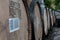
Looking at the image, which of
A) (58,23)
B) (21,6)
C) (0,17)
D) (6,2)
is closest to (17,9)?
(21,6)

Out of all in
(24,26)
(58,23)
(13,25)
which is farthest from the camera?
(58,23)

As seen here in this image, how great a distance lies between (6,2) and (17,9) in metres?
0.51

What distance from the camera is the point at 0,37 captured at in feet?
4.71

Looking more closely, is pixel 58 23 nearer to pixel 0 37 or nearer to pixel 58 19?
pixel 58 19

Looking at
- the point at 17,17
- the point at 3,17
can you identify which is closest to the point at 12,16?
the point at 17,17

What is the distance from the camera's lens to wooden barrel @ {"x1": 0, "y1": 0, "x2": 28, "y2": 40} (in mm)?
1495

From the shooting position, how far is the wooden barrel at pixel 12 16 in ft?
4.91

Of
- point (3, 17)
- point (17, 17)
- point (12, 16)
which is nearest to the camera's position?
point (3, 17)

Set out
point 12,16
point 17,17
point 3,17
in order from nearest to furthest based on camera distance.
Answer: point 3,17 < point 12,16 < point 17,17

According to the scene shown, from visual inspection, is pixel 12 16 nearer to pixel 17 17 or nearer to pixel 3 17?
pixel 17 17

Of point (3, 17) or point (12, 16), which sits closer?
point (3, 17)

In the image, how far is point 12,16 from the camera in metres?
1.85

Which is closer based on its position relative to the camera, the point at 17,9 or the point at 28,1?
the point at 17,9

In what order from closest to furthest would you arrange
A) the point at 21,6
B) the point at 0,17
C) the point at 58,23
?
the point at 0,17 → the point at 21,6 → the point at 58,23
